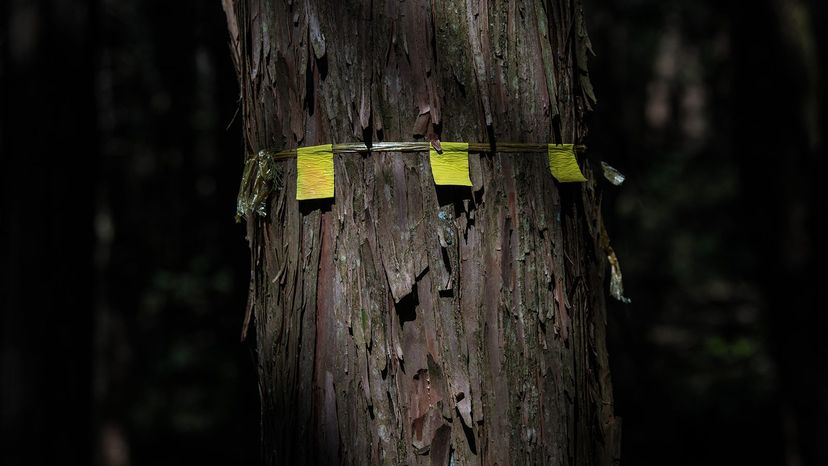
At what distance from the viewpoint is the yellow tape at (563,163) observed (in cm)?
153

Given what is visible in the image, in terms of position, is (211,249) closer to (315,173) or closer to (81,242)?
(81,242)

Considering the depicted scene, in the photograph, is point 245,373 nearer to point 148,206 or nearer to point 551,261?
point 551,261

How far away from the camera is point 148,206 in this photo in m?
14.6

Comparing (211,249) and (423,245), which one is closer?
(423,245)

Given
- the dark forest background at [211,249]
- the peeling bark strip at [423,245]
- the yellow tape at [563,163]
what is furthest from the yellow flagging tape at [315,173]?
the dark forest background at [211,249]

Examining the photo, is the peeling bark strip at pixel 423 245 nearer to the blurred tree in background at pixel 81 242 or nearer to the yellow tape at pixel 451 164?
the yellow tape at pixel 451 164

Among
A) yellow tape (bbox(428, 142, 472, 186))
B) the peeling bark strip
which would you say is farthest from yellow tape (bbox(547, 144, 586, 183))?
yellow tape (bbox(428, 142, 472, 186))

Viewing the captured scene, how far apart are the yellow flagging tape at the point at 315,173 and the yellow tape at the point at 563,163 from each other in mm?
413

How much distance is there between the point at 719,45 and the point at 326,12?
13682 millimetres

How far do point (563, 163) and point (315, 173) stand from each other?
47cm

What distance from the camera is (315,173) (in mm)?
1464

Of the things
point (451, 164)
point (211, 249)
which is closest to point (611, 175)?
point (451, 164)

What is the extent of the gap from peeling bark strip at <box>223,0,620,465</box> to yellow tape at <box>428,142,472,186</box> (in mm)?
17

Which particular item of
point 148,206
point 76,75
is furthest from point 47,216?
point 148,206
